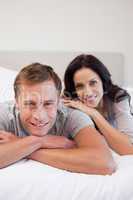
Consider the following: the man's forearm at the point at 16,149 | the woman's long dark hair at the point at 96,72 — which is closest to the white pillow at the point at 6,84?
the woman's long dark hair at the point at 96,72

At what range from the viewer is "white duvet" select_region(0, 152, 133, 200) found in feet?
3.00

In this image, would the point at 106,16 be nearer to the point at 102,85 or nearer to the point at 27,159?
the point at 102,85

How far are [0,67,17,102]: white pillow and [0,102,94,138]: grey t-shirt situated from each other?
0.61 meters

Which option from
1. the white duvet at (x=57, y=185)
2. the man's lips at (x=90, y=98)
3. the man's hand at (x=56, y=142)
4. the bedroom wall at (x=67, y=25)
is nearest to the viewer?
the white duvet at (x=57, y=185)

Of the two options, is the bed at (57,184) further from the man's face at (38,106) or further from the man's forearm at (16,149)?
the man's face at (38,106)

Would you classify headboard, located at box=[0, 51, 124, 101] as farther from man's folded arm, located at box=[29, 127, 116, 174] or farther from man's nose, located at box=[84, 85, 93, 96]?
man's folded arm, located at box=[29, 127, 116, 174]

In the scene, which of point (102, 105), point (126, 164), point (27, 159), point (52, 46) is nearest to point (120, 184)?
point (126, 164)

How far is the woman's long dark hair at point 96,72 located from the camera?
5.21ft

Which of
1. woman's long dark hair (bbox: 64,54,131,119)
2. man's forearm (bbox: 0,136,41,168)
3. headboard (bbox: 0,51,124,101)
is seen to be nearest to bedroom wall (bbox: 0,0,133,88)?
headboard (bbox: 0,51,124,101)

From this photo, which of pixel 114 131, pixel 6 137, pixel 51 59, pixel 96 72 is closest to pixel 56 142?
pixel 6 137

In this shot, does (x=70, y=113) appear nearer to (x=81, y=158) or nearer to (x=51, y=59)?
(x=81, y=158)

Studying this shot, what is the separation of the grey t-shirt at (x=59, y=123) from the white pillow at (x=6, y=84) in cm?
61

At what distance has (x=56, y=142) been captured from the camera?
1115 millimetres

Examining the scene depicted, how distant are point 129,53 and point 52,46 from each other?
1.82 ft
